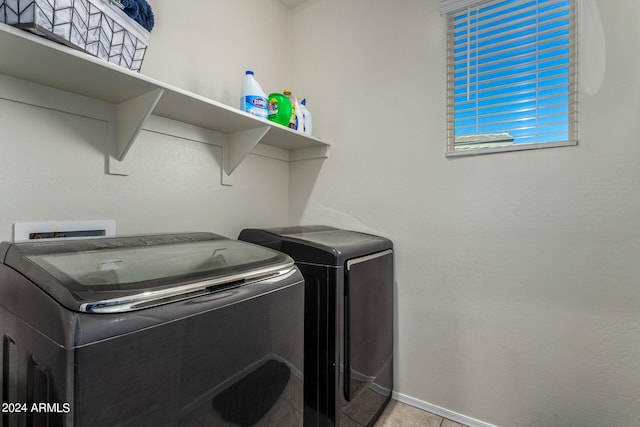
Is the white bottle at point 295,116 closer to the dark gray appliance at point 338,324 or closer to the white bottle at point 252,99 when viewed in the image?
the white bottle at point 252,99

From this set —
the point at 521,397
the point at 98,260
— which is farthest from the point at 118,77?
Result: the point at 521,397

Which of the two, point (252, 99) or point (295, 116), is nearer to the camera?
point (252, 99)

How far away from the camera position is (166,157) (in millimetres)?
1598

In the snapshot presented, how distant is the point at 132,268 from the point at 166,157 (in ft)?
3.07

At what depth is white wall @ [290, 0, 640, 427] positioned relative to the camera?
1435 millimetres

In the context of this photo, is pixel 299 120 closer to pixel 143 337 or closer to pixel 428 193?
pixel 428 193

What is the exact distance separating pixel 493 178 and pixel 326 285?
1142 millimetres

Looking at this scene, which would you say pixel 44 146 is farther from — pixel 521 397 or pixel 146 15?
pixel 521 397

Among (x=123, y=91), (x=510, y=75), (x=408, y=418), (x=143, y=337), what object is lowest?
(x=408, y=418)

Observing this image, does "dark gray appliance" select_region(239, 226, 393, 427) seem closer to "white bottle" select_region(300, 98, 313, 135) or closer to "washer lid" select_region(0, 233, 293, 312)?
"washer lid" select_region(0, 233, 293, 312)

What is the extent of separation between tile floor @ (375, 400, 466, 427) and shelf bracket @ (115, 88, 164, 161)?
204 cm

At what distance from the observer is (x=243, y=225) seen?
204 cm

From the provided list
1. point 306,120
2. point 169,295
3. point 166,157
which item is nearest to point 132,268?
point 169,295

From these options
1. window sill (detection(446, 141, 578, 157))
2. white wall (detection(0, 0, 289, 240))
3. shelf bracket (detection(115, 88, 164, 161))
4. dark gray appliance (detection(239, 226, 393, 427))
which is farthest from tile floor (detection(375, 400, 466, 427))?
shelf bracket (detection(115, 88, 164, 161))
